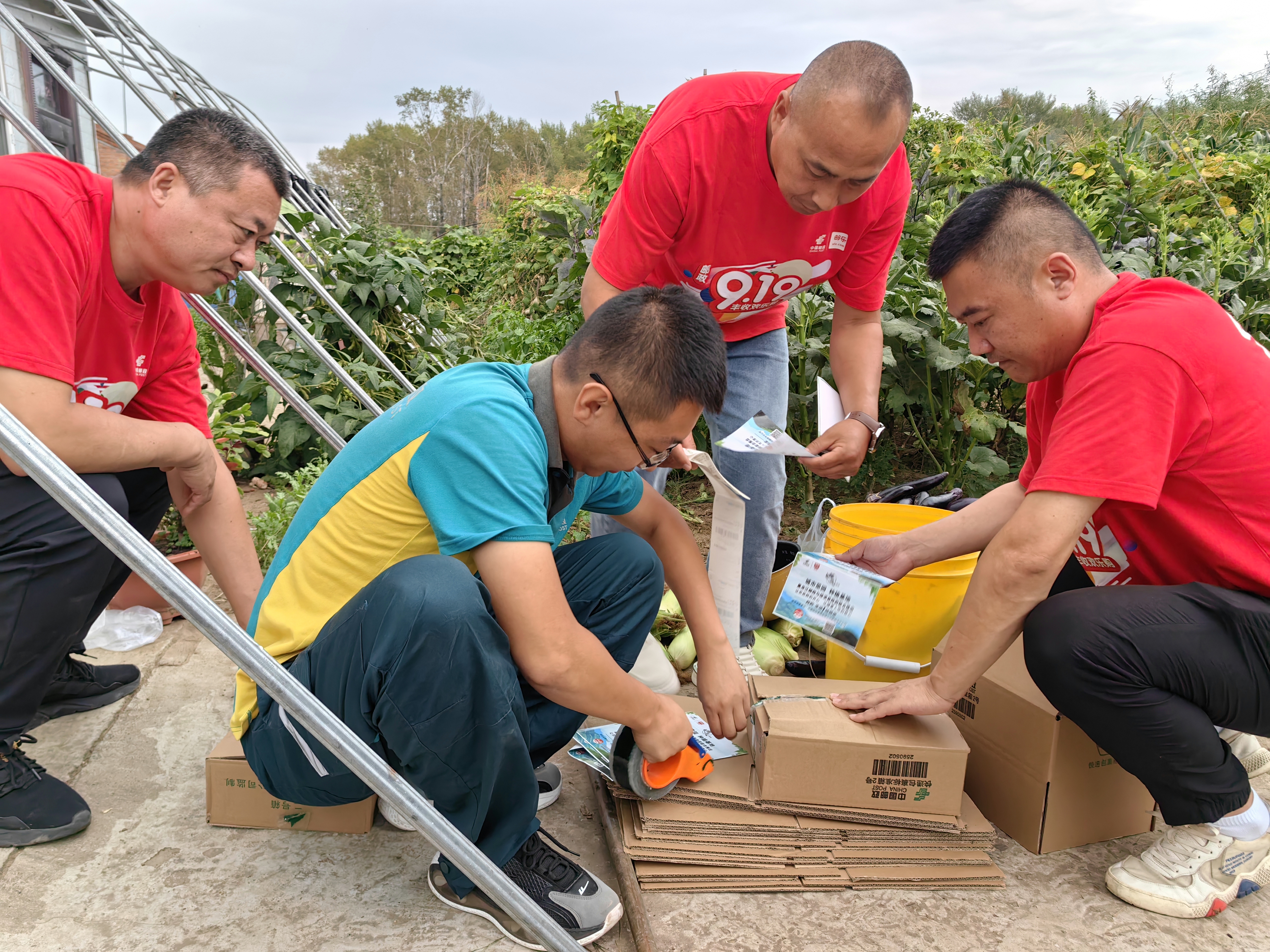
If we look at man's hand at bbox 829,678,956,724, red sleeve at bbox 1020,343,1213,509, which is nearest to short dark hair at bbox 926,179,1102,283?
red sleeve at bbox 1020,343,1213,509

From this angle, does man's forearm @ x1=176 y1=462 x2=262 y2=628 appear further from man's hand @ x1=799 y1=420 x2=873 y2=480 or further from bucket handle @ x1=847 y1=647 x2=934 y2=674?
bucket handle @ x1=847 y1=647 x2=934 y2=674

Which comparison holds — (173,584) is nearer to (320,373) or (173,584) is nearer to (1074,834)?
(1074,834)

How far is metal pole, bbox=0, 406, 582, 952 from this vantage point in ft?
3.71

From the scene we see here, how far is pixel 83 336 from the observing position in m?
2.05

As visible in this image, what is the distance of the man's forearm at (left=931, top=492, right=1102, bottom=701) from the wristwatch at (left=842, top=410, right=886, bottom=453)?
0.77 m

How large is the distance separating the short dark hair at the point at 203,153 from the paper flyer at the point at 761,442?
49.5 inches

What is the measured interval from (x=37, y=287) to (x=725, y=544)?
1.56m

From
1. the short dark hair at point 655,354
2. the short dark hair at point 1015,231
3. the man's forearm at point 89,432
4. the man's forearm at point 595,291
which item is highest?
the short dark hair at point 1015,231

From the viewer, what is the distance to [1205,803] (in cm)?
186

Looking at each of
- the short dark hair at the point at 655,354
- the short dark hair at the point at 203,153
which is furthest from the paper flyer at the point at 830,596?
the short dark hair at the point at 203,153

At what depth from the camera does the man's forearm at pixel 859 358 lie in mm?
2725

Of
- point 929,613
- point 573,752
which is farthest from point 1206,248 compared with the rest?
point 573,752

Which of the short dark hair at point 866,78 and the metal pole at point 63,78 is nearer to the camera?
the short dark hair at point 866,78

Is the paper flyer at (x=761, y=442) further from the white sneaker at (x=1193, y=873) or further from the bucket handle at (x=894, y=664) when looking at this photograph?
the white sneaker at (x=1193, y=873)
